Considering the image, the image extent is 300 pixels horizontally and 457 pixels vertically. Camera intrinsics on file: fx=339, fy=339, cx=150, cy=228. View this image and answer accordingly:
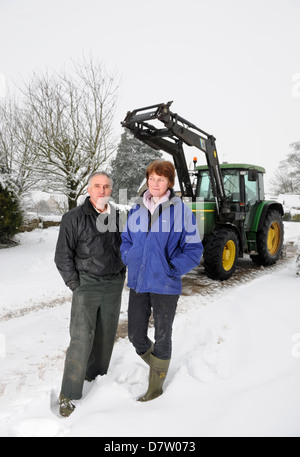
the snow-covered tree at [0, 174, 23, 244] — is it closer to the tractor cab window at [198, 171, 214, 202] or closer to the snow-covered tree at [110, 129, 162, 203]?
the tractor cab window at [198, 171, 214, 202]

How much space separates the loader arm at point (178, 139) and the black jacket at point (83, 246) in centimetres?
333

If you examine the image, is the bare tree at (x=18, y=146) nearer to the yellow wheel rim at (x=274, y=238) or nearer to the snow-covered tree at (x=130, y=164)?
the yellow wheel rim at (x=274, y=238)

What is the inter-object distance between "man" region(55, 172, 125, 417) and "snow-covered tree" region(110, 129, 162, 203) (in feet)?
64.5

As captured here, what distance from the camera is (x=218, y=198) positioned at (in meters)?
6.64

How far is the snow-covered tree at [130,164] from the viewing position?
22266 mm

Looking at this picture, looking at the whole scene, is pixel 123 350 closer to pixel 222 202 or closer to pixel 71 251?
pixel 71 251

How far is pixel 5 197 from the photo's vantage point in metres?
9.69

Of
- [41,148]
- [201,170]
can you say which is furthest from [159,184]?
[41,148]

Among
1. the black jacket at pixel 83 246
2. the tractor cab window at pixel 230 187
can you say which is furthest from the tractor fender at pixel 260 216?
the black jacket at pixel 83 246

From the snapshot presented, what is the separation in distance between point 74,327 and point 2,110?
38.8 ft

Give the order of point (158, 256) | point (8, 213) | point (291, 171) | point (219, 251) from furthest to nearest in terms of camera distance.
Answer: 1. point (291, 171)
2. point (8, 213)
3. point (219, 251)
4. point (158, 256)

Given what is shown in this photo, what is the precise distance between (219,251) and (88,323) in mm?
4012

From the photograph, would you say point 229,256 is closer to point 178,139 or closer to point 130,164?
point 178,139

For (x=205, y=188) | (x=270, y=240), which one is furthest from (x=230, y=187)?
(x=270, y=240)
